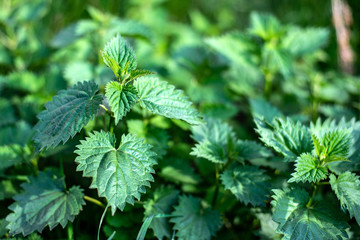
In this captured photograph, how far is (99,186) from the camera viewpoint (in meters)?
1.11

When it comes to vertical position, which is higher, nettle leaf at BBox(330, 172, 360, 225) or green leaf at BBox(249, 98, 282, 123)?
green leaf at BBox(249, 98, 282, 123)

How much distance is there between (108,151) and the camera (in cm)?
119

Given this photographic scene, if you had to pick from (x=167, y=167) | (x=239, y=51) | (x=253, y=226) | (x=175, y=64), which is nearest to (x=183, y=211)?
(x=167, y=167)

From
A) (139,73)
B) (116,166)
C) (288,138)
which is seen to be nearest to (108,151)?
(116,166)

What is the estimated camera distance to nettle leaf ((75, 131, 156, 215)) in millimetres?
1116

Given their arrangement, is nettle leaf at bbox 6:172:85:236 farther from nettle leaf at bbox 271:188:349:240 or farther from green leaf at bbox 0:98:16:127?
nettle leaf at bbox 271:188:349:240

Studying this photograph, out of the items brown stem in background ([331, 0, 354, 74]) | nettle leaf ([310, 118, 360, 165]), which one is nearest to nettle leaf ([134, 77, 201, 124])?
nettle leaf ([310, 118, 360, 165])

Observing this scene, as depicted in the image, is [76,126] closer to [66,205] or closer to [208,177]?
[66,205]

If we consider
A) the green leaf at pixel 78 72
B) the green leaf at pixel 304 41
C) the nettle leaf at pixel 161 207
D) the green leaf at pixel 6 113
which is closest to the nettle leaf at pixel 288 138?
the nettle leaf at pixel 161 207

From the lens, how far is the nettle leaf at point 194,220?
4.40 feet

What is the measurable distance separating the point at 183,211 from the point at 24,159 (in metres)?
0.76

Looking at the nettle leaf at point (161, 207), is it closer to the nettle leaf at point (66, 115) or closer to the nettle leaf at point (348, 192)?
the nettle leaf at point (66, 115)

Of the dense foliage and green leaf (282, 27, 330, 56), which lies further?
green leaf (282, 27, 330, 56)

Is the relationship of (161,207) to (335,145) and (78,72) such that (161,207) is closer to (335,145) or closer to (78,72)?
(335,145)
